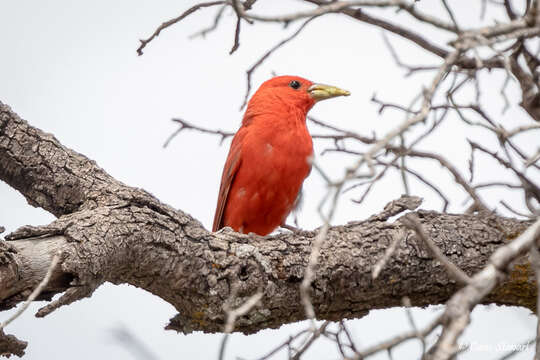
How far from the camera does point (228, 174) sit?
5035 millimetres

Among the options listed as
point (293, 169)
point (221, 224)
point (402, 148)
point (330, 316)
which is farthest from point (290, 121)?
point (402, 148)

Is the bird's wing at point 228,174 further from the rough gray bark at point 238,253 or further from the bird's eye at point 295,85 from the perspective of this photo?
the rough gray bark at point 238,253

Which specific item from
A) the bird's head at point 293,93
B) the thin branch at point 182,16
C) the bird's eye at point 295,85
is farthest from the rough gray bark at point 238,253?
the bird's eye at point 295,85

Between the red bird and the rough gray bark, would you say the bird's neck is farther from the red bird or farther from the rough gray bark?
the rough gray bark

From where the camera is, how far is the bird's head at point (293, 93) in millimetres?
5430

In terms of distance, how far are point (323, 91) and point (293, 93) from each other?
0.25 metres

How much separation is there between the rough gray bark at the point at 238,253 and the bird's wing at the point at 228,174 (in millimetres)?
1479

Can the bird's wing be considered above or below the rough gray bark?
above

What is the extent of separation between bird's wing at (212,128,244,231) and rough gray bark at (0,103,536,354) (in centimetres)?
148

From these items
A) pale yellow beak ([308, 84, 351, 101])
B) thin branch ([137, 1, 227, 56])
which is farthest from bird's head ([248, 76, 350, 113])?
thin branch ([137, 1, 227, 56])

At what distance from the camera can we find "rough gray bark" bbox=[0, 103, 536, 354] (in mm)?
3209

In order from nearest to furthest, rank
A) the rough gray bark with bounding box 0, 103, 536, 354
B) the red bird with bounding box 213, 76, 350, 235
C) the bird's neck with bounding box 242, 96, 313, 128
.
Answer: the rough gray bark with bounding box 0, 103, 536, 354
the red bird with bounding box 213, 76, 350, 235
the bird's neck with bounding box 242, 96, 313, 128

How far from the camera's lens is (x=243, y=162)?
4965 millimetres

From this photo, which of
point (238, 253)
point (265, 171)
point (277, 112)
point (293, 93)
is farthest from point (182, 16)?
point (293, 93)
